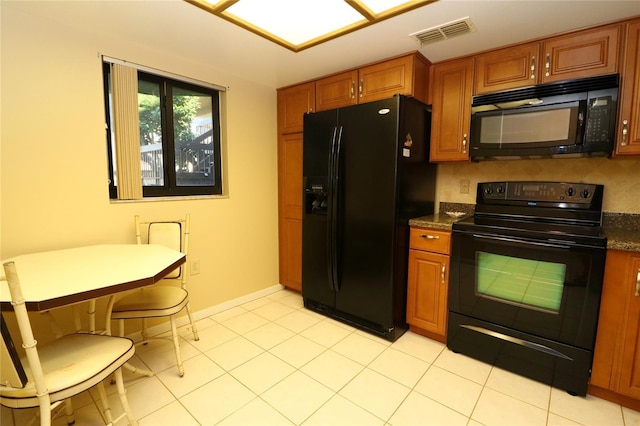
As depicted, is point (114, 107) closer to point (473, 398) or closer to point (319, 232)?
point (319, 232)

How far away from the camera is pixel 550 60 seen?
1946mm

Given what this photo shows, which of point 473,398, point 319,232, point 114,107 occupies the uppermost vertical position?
point 114,107

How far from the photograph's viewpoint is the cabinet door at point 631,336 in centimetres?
158

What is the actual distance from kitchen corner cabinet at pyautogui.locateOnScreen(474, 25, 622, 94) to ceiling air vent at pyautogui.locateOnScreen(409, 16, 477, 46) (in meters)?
0.39

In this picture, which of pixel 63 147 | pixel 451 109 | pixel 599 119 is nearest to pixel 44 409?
pixel 63 147

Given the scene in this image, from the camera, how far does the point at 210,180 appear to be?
280cm

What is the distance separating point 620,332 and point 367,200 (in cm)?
161

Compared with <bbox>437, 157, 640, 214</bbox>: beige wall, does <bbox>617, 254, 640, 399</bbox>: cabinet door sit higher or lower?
lower

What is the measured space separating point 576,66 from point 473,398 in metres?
2.09

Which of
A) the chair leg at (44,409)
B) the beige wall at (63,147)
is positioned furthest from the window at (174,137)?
the chair leg at (44,409)

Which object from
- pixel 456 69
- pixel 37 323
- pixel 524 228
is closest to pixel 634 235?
pixel 524 228

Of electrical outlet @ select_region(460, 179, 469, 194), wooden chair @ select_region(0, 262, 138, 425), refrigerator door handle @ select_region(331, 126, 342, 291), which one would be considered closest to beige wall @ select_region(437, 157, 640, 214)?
electrical outlet @ select_region(460, 179, 469, 194)

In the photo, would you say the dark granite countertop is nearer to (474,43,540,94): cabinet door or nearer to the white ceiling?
(474,43,540,94): cabinet door

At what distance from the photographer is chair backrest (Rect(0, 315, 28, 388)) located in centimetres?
102
